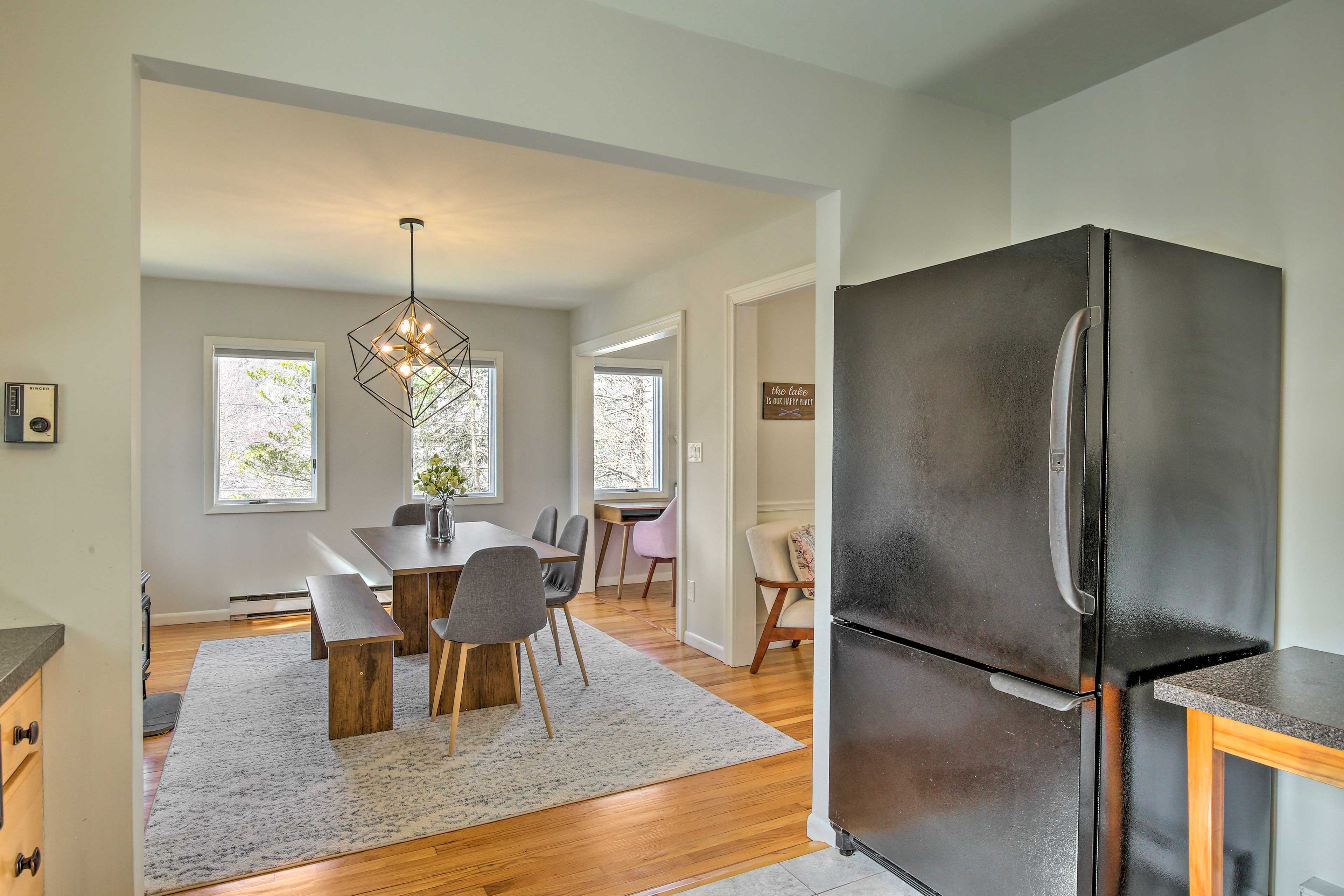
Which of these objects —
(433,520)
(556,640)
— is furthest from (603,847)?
(433,520)

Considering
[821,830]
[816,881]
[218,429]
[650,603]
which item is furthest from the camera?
[650,603]

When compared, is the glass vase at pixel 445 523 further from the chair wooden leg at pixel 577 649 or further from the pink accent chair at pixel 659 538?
the pink accent chair at pixel 659 538

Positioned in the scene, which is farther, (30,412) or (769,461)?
(769,461)

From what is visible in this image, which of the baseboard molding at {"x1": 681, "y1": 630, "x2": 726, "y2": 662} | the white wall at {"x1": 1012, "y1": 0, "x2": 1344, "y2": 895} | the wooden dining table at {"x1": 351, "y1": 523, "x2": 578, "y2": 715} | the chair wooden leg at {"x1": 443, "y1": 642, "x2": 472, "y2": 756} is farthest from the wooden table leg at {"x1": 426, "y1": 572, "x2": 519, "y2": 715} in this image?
the white wall at {"x1": 1012, "y1": 0, "x2": 1344, "y2": 895}

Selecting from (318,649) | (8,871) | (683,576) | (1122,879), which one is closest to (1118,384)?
(1122,879)

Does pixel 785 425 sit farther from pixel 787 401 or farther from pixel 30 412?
pixel 30 412

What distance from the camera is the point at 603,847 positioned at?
246cm

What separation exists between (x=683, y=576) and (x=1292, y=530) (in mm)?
3374

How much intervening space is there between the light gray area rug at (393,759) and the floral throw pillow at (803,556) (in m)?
0.81

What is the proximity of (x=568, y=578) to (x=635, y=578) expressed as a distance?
281 cm

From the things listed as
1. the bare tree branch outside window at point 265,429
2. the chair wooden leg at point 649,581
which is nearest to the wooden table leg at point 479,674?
the chair wooden leg at point 649,581

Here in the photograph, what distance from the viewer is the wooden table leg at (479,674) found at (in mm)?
3584

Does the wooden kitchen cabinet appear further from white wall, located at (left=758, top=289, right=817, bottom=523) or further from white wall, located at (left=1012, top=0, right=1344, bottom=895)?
white wall, located at (left=758, top=289, right=817, bottom=523)

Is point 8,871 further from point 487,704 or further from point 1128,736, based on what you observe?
point 487,704
